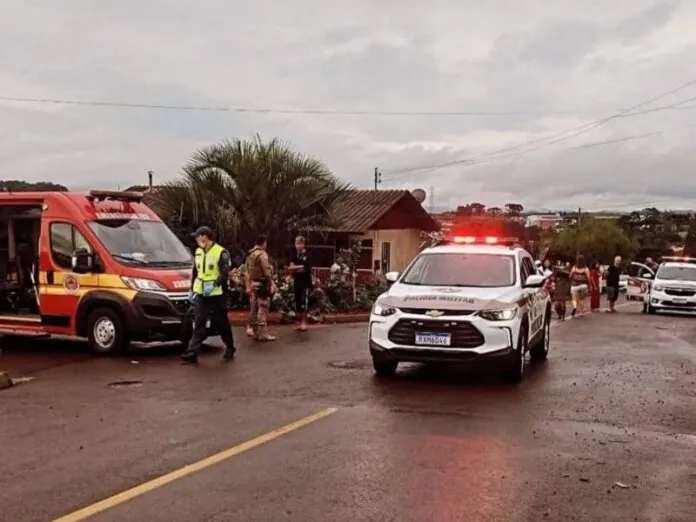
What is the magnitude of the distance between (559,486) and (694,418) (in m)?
3.37

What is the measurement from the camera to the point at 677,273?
2886 cm

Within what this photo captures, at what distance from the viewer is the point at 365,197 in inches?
1515

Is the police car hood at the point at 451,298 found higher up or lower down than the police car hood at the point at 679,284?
higher up

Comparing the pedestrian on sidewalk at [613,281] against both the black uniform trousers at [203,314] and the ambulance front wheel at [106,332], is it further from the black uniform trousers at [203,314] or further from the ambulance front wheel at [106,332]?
the ambulance front wheel at [106,332]

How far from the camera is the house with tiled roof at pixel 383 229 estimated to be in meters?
33.6

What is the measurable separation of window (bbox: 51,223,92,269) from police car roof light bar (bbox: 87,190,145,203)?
65 centimetres

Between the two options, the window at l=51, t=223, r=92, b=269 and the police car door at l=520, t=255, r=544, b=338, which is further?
the window at l=51, t=223, r=92, b=269

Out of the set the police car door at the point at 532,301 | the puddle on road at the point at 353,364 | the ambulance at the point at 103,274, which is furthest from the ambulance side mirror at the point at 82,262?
the police car door at the point at 532,301

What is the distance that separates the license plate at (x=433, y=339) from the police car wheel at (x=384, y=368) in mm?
713

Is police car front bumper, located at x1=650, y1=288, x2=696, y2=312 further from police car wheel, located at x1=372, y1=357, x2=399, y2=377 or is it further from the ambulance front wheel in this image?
the ambulance front wheel

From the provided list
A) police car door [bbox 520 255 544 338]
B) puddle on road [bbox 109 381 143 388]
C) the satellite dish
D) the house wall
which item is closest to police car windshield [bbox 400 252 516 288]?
police car door [bbox 520 255 544 338]

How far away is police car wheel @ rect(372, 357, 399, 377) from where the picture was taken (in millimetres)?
10906

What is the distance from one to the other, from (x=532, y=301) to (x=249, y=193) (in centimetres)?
1063

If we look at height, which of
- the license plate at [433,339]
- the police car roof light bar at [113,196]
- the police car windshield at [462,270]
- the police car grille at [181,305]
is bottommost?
the license plate at [433,339]
